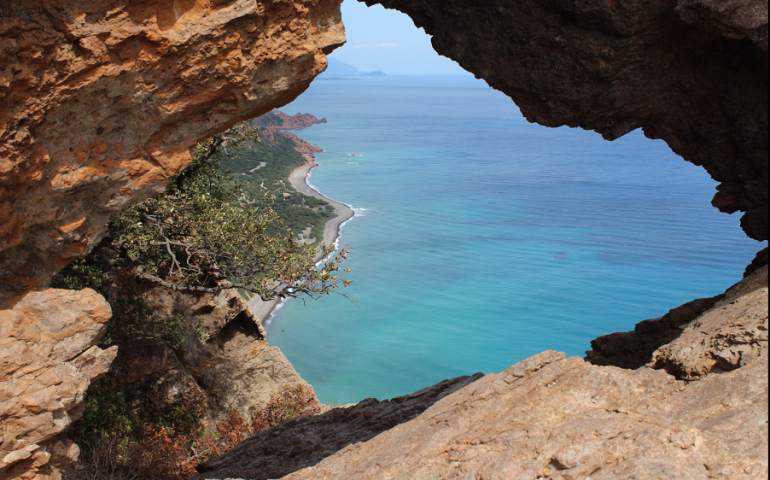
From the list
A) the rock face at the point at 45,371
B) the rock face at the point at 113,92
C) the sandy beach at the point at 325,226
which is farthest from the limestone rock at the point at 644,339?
the sandy beach at the point at 325,226

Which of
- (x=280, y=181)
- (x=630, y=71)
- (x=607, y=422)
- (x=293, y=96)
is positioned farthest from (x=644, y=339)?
(x=280, y=181)

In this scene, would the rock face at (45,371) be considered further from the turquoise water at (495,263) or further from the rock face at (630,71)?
the turquoise water at (495,263)

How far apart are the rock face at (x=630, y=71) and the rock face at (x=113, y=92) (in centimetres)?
375

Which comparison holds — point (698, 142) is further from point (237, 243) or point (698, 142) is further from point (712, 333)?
point (237, 243)

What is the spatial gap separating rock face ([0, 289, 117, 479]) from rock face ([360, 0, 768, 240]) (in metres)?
7.71

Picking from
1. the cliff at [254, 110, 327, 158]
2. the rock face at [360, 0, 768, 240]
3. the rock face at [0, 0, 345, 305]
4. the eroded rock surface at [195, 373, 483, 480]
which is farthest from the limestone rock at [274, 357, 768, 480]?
the cliff at [254, 110, 327, 158]

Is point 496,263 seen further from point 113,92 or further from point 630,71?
point 113,92

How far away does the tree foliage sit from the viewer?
13.1 meters

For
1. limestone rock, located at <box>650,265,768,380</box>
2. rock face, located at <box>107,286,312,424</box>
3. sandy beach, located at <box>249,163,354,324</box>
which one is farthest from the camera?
sandy beach, located at <box>249,163,354,324</box>

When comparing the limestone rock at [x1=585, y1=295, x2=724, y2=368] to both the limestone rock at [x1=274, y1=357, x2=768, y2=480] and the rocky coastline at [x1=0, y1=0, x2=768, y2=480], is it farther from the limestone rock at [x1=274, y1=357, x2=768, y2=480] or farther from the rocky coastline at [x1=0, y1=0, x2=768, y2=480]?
the limestone rock at [x1=274, y1=357, x2=768, y2=480]

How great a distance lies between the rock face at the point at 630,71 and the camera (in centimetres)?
931

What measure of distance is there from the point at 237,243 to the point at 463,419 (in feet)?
29.4

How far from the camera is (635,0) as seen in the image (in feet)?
28.9

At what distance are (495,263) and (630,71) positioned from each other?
43762mm
